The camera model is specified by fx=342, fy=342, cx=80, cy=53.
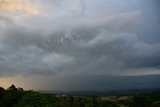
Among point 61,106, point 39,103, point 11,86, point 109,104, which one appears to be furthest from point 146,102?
point 11,86

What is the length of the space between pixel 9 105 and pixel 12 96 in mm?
4422

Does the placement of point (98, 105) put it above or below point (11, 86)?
below

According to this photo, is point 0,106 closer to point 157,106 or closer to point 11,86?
point 11,86

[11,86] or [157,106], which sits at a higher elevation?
[11,86]

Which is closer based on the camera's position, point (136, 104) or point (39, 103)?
point (39, 103)

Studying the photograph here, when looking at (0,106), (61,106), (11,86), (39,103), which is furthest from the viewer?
(11,86)

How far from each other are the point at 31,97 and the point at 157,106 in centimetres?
5013

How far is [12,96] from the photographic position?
116625 mm

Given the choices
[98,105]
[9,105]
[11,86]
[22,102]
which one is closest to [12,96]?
[9,105]

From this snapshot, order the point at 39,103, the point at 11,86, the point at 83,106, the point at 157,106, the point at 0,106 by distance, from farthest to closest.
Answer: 1. the point at 11,86
2. the point at 83,106
3. the point at 157,106
4. the point at 0,106
5. the point at 39,103

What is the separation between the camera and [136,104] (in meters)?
132

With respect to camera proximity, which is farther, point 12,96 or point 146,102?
point 146,102

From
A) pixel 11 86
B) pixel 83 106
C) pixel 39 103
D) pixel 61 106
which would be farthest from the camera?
pixel 11 86

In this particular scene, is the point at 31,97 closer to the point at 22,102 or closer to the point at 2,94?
the point at 22,102
